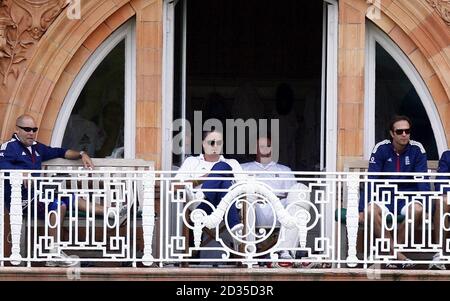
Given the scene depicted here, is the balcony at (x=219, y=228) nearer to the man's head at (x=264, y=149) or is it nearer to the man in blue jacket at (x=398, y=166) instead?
the man in blue jacket at (x=398, y=166)

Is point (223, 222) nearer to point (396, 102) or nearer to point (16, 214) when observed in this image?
point (16, 214)

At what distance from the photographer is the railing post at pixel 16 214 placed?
56.1 ft

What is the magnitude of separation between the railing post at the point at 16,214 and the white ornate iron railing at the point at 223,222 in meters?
0.01

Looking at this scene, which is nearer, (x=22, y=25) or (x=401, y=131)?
(x=401, y=131)

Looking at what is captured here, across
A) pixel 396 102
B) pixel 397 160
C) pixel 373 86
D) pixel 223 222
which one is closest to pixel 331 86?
pixel 373 86

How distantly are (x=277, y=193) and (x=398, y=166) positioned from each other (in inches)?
A: 54.2

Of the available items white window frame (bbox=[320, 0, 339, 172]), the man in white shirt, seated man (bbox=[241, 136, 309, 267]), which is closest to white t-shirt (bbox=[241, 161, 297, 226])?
seated man (bbox=[241, 136, 309, 267])

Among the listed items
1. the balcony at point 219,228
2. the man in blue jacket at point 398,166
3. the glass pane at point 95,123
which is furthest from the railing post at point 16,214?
the man in blue jacket at point 398,166

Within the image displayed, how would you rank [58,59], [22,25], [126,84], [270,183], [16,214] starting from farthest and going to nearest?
[126,84]
[58,59]
[22,25]
[270,183]
[16,214]

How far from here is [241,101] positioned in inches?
874

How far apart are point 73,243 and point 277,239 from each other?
225 cm

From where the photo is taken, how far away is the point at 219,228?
17.5 m

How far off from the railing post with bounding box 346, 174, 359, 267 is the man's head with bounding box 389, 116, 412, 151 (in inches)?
36.6

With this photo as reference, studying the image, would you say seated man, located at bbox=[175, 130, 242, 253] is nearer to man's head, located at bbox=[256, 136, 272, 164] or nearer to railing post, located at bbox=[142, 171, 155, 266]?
railing post, located at bbox=[142, 171, 155, 266]
